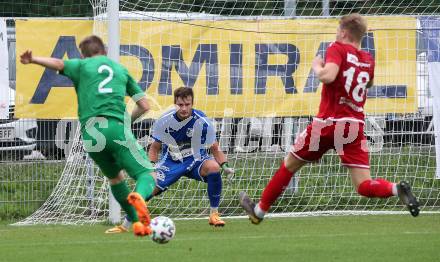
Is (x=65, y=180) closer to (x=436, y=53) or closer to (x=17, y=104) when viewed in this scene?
(x=17, y=104)

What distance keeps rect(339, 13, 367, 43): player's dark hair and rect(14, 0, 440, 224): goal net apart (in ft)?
16.2

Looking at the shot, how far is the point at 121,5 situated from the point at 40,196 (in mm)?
2878

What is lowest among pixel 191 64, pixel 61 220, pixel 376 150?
pixel 61 220

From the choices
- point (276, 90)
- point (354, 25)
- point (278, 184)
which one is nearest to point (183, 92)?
point (276, 90)

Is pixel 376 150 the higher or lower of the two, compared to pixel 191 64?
lower

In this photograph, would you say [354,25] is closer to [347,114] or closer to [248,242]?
[347,114]

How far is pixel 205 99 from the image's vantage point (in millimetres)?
14258

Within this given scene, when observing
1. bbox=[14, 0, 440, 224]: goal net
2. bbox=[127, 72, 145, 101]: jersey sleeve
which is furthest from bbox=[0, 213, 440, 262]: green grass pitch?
bbox=[14, 0, 440, 224]: goal net

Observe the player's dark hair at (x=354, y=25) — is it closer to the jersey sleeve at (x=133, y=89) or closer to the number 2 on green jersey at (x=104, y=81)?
the jersey sleeve at (x=133, y=89)

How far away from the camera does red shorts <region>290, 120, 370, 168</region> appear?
9.38m

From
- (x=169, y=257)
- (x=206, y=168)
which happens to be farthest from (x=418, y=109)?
(x=169, y=257)

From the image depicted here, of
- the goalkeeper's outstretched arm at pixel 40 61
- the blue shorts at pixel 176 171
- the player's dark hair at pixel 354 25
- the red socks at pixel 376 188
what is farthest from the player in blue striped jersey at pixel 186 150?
the goalkeeper's outstretched arm at pixel 40 61

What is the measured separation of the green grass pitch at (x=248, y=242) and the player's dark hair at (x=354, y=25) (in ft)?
6.40

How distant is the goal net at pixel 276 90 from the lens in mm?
14164
